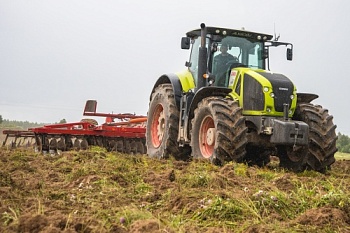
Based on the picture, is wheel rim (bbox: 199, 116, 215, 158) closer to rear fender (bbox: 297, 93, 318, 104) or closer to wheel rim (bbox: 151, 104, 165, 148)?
rear fender (bbox: 297, 93, 318, 104)

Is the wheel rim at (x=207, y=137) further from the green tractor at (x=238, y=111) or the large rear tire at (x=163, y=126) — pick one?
the large rear tire at (x=163, y=126)

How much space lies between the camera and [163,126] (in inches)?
434

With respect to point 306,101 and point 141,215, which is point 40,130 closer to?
point 306,101

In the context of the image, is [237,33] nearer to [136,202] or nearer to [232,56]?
[232,56]

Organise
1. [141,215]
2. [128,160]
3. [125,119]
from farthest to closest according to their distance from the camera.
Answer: [125,119] → [128,160] → [141,215]

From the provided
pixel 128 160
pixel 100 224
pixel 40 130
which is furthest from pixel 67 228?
pixel 40 130

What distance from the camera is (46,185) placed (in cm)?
545

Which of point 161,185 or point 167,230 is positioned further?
point 161,185

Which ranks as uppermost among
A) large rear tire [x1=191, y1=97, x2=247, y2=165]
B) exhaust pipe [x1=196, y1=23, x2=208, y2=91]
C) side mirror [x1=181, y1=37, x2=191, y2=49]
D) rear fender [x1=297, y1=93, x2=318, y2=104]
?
side mirror [x1=181, y1=37, x2=191, y2=49]

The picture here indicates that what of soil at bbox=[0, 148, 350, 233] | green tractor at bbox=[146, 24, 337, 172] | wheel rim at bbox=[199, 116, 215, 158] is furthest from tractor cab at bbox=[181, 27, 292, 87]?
soil at bbox=[0, 148, 350, 233]

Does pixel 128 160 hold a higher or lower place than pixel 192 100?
lower

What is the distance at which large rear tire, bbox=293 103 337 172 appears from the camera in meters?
8.30

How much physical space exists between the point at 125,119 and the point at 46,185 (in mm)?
10468

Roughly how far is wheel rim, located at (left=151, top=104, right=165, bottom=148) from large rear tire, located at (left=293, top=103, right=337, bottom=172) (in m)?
3.59
